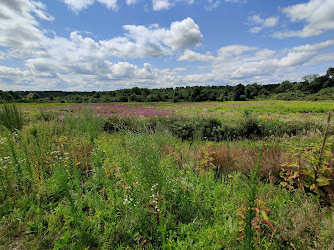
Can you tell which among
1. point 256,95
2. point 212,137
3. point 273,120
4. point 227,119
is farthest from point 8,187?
point 256,95

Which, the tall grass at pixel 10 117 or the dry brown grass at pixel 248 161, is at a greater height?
the tall grass at pixel 10 117

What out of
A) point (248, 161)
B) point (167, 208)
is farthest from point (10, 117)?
point (248, 161)

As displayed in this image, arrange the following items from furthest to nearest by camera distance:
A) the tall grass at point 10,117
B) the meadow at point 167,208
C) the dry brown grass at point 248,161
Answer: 1. the tall grass at point 10,117
2. the dry brown grass at point 248,161
3. the meadow at point 167,208

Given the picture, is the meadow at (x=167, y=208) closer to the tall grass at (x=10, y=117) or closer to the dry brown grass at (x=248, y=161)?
the dry brown grass at (x=248, y=161)

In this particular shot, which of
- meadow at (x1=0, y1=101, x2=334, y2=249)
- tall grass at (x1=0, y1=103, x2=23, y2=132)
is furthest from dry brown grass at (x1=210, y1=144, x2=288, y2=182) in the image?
tall grass at (x1=0, y1=103, x2=23, y2=132)

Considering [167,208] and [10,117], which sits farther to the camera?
[10,117]

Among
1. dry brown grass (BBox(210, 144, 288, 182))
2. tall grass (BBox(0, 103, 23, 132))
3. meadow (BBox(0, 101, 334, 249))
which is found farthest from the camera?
tall grass (BBox(0, 103, 23, 132))

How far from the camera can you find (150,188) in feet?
8.01

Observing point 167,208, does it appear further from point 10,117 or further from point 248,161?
point 10,117

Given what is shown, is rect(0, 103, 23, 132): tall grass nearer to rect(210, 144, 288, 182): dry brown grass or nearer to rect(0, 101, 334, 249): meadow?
rect(0, 101, 334, 249): meadow

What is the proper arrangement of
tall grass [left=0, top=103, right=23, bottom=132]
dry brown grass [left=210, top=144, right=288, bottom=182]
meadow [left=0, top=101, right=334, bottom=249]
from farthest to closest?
tall grass [left=0, top=103, right=23, bottom=132] → dry brown grass [left=210, top=144, right=288, bottom=182] → meadow [left=0, top=101, right=334, bottom=249]

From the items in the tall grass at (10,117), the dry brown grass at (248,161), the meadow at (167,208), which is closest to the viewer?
the meadow at (167,208)

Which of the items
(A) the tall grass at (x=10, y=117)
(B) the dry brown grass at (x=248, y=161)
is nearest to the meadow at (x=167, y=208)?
(B) the dry brown grass at (x=248, y=161)

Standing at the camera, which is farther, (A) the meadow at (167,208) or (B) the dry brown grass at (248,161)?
(B) the dry brown grass at (248,161)
